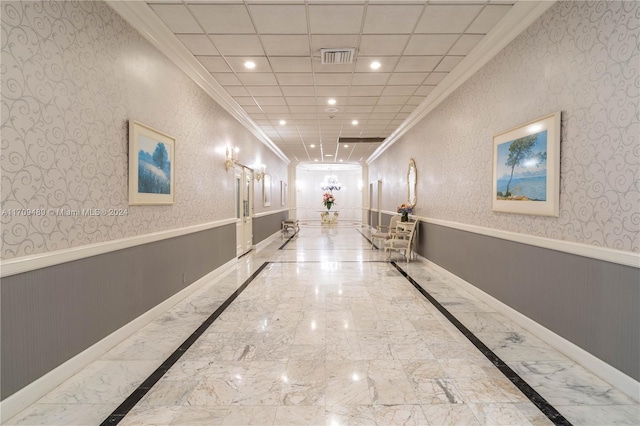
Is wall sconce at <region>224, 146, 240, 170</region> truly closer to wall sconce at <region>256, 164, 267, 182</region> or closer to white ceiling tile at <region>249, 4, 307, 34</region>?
wall sconce at <region>256, 164, 267, 182</region>

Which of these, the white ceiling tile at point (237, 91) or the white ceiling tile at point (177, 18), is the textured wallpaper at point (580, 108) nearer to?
the white ceiling tile at point (177, 18)

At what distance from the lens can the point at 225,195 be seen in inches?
256

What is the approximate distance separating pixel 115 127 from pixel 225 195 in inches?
136

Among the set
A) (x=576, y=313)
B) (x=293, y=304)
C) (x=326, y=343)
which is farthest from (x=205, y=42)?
(x=576, y=313)

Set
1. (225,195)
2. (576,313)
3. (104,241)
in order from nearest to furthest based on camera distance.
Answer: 1. (576,313)
2. (104,241)
3. (225,195)

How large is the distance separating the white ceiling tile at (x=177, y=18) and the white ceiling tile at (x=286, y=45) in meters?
0.83

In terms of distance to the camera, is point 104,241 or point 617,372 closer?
point 617,372

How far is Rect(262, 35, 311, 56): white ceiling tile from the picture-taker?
3.93 metres

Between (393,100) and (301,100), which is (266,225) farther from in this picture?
(393,100)

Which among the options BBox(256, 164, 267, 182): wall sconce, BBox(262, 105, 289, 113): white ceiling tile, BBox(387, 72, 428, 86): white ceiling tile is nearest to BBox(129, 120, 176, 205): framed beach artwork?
BBox(262, 105, 289, 113): white ceiling tile

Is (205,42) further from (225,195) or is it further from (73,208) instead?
(225,195)

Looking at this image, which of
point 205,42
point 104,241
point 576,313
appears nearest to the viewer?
point 576,313

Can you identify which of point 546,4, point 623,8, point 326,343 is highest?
point 546,4

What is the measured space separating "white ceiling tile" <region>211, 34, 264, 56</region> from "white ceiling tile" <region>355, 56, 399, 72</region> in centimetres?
141
